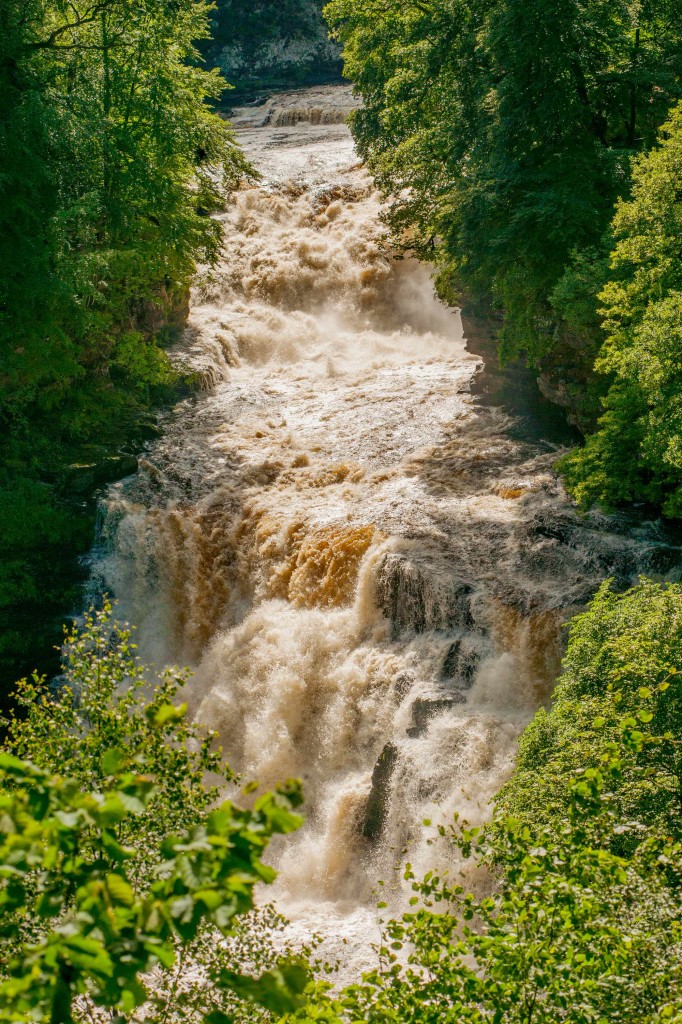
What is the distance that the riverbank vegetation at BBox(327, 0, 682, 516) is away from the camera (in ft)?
41.0

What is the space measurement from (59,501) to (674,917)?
48.0 feet

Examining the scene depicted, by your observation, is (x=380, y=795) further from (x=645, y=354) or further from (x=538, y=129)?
(x=538, y=129)

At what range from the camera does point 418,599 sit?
46.8 feet

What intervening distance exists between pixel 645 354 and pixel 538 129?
6.51 meters

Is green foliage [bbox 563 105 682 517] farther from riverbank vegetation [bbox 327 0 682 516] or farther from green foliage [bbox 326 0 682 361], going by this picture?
green foliage [bbox 326 0 682 361]

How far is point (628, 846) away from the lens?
290 inches

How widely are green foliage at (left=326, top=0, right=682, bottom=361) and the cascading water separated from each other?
3.24 meters

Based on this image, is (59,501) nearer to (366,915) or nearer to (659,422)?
(366,915)

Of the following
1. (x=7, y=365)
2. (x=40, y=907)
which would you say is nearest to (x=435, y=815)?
(x=40, y=907)

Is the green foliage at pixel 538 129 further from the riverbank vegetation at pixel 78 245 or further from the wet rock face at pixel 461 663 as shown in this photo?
the wet rock face at pixel 461 663

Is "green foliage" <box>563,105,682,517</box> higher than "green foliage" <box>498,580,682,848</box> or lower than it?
higher

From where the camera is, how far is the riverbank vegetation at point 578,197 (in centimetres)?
1249

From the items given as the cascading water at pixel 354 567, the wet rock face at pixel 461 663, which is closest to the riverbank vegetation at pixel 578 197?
the cascading water at pixel 354 567

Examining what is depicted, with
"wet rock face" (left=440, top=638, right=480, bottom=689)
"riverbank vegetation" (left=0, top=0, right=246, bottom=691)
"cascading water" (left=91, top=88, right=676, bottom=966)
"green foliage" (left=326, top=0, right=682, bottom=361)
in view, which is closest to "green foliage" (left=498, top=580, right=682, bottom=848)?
"cascading water" (left=91, top=88, right=676, bottom=966)
